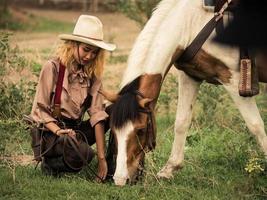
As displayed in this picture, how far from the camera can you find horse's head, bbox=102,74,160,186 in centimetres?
356

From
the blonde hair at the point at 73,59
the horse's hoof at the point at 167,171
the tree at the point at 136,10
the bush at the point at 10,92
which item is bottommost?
the tree at the point at 136,10

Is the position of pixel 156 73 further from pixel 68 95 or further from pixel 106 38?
pixel 106 38

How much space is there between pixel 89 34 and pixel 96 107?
21.0 inches

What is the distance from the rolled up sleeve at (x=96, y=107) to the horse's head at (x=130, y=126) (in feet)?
1.14

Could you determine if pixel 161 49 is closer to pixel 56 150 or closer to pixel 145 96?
pixel 145 96

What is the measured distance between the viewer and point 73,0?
80.4 feet

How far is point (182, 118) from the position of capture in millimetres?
4391

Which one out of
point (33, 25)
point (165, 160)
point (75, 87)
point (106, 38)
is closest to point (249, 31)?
point (75, 87)

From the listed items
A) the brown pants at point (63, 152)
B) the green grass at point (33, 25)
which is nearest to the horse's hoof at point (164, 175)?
the brown pants at point (63, 152)

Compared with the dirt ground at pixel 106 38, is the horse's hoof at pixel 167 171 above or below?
above

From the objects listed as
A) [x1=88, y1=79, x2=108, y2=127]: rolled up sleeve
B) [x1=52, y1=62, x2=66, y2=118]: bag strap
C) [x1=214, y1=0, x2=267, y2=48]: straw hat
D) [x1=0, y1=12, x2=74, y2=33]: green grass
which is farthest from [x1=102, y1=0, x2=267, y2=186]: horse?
[x1=0, y1=12, x2=74, y2=33]: green grass

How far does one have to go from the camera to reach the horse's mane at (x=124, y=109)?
11.7 feet

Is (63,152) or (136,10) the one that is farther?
(136,10)

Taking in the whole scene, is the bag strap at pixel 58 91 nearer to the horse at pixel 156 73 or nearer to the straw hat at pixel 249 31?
the horse at pixel 156 73
